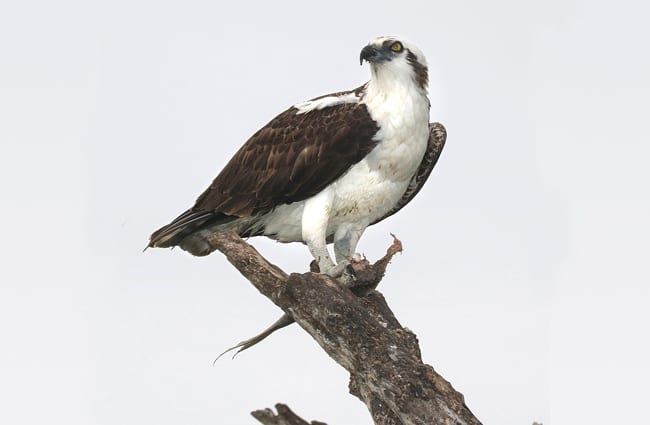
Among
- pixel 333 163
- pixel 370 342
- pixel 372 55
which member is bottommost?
pixel 370 342

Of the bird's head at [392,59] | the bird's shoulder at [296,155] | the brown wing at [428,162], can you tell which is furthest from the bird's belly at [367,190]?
the bird's head at [392,59]

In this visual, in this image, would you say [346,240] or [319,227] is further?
[346,240]

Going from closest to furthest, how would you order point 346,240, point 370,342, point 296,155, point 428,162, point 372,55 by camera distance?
point 370,342, point 372,55, point 296,155, point 346,240, point 428,162

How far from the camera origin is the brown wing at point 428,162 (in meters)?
10.4

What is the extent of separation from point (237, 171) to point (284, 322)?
1.61 metres

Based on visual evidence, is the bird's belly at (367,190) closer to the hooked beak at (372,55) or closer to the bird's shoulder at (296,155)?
the bird's shoulder at (296,155)

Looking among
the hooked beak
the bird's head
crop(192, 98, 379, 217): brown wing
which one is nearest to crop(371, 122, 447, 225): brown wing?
the bird's head

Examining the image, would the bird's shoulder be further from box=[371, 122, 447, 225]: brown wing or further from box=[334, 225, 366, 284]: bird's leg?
box=[371, 122, 447, 225]: brown wing

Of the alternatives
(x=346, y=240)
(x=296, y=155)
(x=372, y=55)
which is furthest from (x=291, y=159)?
(x=372, y=55)

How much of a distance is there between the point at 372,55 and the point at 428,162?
1473 mm

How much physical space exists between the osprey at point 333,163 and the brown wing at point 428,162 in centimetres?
21

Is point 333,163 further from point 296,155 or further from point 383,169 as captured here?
point 383,169

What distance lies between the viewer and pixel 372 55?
31.4 feet

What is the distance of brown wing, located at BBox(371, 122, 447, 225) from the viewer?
10.4 meters
